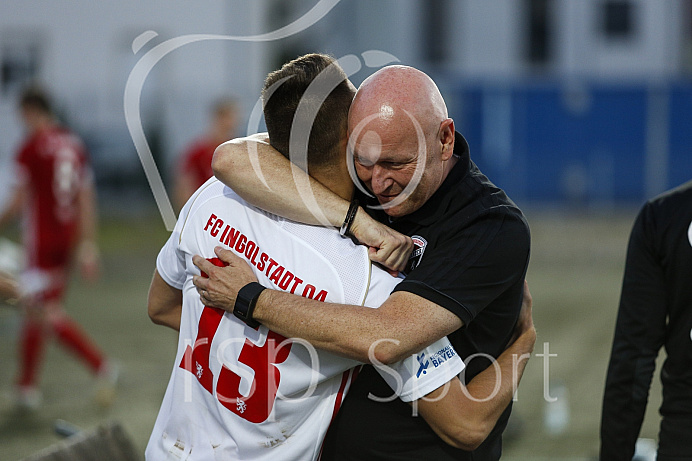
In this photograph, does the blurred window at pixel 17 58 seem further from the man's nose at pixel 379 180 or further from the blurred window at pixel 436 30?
the man's nose at pixel 379 180

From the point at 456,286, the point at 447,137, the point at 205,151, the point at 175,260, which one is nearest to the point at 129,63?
the point at 205,151

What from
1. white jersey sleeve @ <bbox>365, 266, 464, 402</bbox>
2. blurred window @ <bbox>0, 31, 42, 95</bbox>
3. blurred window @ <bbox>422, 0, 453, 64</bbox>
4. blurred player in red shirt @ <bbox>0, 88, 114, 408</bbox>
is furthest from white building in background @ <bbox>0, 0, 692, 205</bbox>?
white jersey sleeve @ <bbox>365, 266, 464, 402</bbox>

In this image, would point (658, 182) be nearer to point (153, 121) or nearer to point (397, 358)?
point (153, 121)

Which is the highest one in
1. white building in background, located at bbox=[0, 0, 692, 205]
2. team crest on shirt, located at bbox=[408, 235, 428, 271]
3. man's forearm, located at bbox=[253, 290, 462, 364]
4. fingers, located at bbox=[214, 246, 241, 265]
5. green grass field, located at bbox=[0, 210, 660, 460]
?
fingers, located at bbox=[214, 246, 241, 265]

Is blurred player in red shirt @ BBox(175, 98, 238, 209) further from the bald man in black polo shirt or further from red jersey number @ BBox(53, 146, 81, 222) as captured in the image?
the bald man in black polo shirt

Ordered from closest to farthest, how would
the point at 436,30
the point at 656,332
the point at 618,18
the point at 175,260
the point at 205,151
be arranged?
1. the point at 175,260
2. the point at 656,332
3. the point at 205,151
4. the point at 618,18
5. the point at 436,30

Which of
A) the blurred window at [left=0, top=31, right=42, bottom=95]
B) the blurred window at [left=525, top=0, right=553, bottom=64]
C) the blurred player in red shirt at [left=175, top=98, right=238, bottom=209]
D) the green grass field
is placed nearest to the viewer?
the green grass field

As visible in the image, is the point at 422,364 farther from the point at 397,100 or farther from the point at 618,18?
the point at 618,18

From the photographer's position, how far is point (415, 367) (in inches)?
81.4

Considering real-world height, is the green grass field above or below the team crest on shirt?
below

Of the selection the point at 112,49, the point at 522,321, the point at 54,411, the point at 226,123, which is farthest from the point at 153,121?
the point at 522,321

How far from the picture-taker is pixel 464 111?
19031mm

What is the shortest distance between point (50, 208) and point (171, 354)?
1.98m

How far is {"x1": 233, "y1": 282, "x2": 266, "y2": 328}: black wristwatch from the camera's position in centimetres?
204
